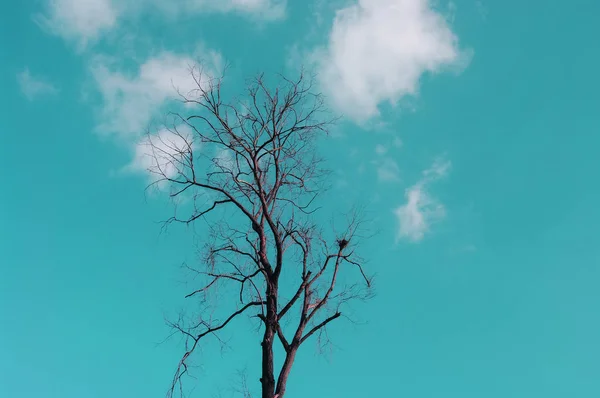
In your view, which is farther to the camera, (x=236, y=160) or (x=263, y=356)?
(x=236, y=160)

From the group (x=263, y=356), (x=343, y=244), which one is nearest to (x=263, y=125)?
(x=343, y=244)

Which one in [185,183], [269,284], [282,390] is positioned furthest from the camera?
[185,183]

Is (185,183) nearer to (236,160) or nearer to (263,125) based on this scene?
(236,160)

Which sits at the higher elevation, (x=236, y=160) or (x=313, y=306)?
(x=236, y=160)

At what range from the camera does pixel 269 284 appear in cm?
805

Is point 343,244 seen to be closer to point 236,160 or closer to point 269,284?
point 269,284

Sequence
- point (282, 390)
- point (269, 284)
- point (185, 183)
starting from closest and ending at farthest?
point (282, 390)
point (269, 284)
point (185, 183)

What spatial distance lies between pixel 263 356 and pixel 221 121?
3.36 metres

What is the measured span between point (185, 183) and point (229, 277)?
1.46m

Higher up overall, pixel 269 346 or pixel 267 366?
pixel 269 346

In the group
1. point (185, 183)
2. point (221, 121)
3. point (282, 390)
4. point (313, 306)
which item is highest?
point (221, 121)

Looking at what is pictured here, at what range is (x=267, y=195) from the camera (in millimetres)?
8930

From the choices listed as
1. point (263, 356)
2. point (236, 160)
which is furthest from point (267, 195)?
point (263, 356)

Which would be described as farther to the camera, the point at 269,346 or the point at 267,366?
the point at 269,346
